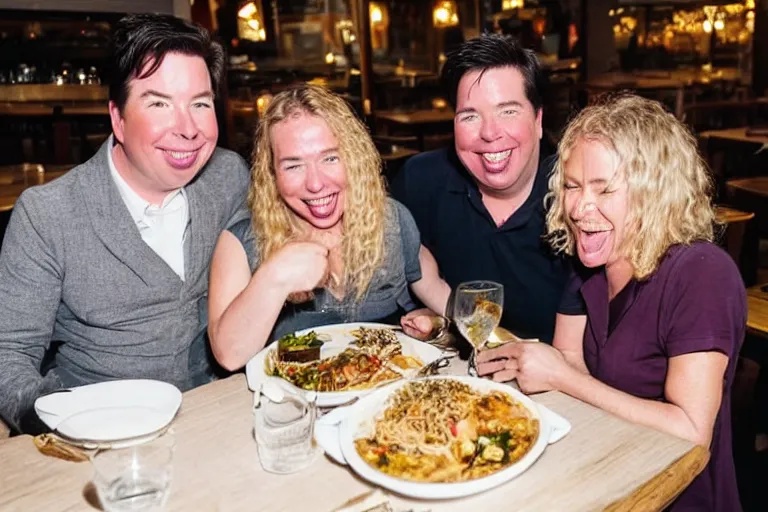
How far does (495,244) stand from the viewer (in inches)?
102

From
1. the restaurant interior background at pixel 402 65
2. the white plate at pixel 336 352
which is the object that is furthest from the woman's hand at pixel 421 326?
the restaurant interior background at pixel 402 65

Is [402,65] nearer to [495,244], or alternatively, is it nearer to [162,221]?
[495,244]

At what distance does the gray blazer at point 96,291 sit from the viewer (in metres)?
2.04

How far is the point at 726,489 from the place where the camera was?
1768mm

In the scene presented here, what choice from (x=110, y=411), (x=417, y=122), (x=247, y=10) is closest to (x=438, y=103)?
(x=417, y=122)

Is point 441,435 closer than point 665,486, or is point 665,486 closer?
point 665,486

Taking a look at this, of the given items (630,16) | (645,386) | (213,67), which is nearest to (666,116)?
(645,386)

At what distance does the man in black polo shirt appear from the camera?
A: 2418 millimetres

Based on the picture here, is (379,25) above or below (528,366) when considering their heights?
above

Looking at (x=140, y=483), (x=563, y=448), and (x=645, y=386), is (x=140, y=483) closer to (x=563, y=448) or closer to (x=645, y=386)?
(x=563, y=448)

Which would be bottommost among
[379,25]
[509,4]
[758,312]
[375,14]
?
[758,312]

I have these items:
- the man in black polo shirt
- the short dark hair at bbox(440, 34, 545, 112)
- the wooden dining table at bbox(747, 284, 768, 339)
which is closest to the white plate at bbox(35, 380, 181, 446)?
the man in black polo shirt

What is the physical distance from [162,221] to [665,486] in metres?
1.66

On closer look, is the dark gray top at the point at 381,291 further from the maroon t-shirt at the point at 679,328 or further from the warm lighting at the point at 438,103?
the warm lighting at the point at 438,103
